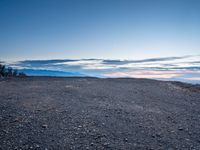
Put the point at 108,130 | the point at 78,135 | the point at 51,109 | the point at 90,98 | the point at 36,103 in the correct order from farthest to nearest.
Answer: the point at 90,98 < the point at 36,103 < the point at 51,109 < the point at 108,130 < the point at 78,135

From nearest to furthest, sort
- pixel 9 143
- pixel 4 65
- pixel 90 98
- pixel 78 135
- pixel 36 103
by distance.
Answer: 1. pixel 9 143
2. pixel 78 135
3. pixel 36 103
4. pixel 90 98
5. pixel 4 65

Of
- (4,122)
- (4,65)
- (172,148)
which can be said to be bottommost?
(172,148)

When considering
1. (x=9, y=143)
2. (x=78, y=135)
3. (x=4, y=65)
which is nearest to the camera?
(x=9, y=143)

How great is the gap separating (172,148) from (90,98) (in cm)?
616

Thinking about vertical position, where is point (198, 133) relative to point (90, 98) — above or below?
below

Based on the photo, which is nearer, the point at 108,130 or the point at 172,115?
the point at 108,130

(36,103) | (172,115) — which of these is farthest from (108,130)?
(36,103)

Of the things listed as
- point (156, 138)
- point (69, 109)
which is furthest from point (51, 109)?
point (156, 138)

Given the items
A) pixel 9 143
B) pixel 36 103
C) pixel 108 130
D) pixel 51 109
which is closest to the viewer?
pixel 9 143

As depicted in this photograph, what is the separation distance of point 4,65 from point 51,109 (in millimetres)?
28650

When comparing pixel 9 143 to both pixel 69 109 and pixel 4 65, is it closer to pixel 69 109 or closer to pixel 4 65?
pixel 69 109

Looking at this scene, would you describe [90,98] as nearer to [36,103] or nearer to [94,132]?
[36,103]

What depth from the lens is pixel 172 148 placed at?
230 inches

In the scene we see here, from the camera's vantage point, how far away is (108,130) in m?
6.83
